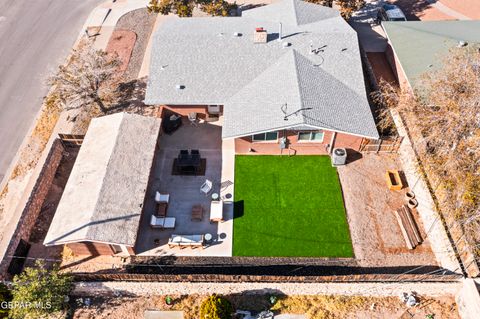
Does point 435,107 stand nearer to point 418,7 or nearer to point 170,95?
point 170,95

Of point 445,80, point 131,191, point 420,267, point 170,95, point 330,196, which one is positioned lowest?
point 420,267

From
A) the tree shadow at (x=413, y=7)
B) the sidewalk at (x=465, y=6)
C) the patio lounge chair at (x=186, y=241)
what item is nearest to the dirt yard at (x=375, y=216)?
the patio lounge chair at (x=186, y=241)

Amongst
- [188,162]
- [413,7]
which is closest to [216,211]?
[188,162]

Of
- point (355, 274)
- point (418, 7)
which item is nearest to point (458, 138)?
point (355, 274)

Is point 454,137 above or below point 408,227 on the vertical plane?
above

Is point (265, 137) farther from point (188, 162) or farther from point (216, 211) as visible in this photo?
point (216, 211)

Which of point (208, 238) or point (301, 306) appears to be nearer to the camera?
point (301, 306)

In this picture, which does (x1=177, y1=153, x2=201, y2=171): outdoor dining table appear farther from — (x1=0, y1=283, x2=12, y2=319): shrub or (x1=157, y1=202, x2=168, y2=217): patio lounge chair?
(x1=0, y1=283, x2=12, y2=319): shrub
